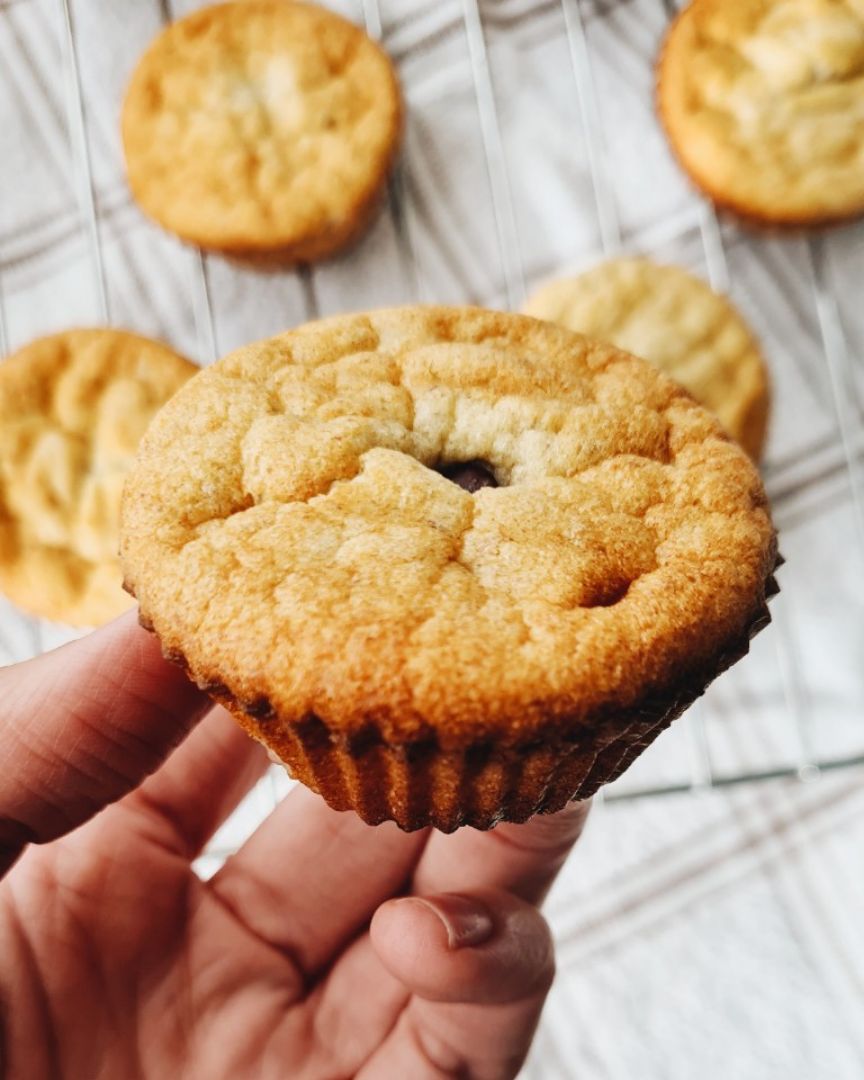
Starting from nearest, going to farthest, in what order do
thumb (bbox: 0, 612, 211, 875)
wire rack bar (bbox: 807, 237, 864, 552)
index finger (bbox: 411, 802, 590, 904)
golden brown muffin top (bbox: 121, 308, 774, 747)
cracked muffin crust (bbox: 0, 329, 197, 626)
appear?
1. golden brown muffin top (bbox: 121, 308, 774, 747)
2. thumb (bbox: 0, 612, 211, 875)
3. index finger (bbox: 411, 802, 590, 904)
4. cracked muffin crust (bbox: 0, 329, 197, 626)
5. wire rack bar (bbox: 807, 237, 864, 552)

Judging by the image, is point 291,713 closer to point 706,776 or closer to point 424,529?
point 424,529

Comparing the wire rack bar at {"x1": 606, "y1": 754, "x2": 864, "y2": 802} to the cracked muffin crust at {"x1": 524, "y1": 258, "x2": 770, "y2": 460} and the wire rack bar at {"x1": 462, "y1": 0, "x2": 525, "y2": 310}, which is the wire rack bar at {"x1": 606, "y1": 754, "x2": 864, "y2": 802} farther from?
the wire rack bar at {"x1": 462, "y1": 0, "x2": 525, "y2": 310}

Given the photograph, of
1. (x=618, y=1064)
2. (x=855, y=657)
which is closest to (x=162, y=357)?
(x=855, y=657)

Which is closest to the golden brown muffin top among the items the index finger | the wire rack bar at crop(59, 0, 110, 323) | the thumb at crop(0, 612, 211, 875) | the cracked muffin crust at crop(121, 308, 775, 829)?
the cracked muffin crust at crop(121, 308, 775, 829)

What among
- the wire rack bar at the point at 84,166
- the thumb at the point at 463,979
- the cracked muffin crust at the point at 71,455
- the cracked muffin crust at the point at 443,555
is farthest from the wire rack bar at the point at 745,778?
the wire rack bar at the point at 84,166

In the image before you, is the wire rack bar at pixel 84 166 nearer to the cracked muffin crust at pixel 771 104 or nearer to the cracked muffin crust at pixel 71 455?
the cracked muffin crust at pixel 71 455

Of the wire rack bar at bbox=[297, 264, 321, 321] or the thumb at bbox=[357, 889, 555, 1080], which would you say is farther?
the wire rack bar at bbox=[297, 264, 321, 321]

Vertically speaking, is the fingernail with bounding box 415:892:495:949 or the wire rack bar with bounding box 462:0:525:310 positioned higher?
the wire rack bar with bounding box 462:0:525:310

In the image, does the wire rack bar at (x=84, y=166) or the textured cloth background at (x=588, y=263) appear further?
the wire rack bar at (x=84, y=166)
